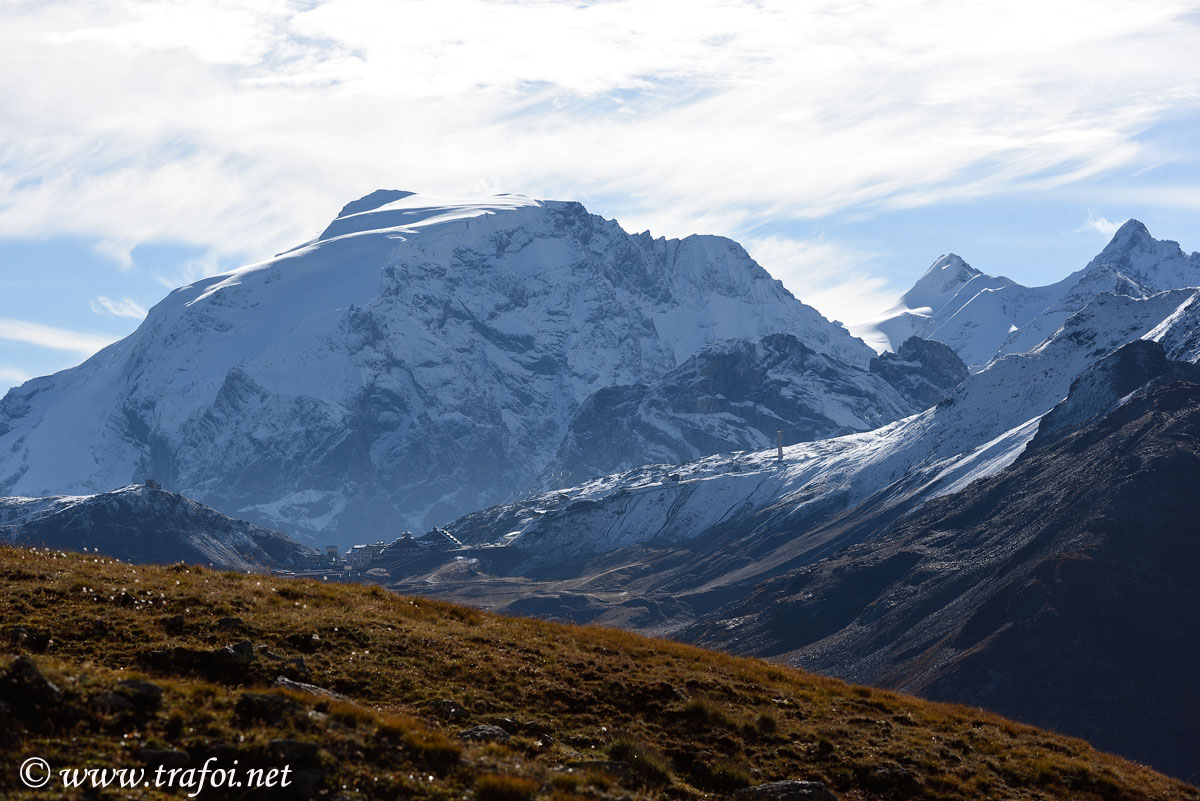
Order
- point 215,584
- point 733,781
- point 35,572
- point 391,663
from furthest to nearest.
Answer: point 215,584, point 35,572, point 391,663, point 733,781

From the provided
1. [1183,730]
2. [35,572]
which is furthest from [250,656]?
[1183,730]

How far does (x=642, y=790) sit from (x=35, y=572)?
18.3 meters

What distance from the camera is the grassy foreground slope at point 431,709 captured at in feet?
70.3

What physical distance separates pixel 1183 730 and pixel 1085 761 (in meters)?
186

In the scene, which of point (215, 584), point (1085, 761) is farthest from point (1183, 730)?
point (215, 584)

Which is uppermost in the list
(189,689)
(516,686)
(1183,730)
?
(189,689)

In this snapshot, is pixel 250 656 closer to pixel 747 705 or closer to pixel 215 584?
pixel 215 584

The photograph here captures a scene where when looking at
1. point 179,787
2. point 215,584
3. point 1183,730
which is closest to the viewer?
point 179,787

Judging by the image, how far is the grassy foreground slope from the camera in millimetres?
21422

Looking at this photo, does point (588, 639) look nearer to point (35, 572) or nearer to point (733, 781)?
point (733, 781)

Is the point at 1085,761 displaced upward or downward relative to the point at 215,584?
downward

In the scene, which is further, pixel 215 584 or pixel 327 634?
pixel 215 584

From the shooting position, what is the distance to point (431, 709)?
2695 centimetres

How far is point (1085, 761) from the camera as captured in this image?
109ft
